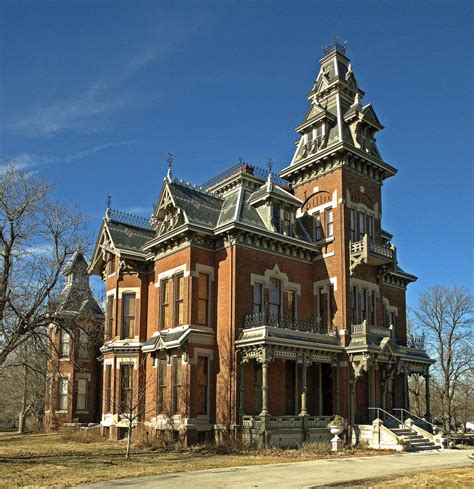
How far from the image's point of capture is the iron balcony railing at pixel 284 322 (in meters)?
27.5

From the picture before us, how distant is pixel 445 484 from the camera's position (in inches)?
561

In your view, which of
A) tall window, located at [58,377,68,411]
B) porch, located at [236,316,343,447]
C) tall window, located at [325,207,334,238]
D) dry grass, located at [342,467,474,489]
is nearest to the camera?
dry grass, located at [342,467,474,489]

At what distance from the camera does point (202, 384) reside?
90.6 ft

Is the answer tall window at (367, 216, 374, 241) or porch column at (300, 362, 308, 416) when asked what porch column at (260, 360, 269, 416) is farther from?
tall window at (367, 216, 374, 241)

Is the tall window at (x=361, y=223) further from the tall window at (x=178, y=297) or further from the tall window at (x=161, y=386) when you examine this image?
the tall window at (x=161, y=386)

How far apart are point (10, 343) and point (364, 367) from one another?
15830 millimetres

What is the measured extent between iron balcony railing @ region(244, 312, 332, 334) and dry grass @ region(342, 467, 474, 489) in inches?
454

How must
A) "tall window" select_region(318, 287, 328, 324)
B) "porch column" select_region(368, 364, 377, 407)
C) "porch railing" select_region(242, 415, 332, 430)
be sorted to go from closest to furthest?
"porch railing" select_region(242, 415, 332, 430)
"porch column" select_region(368, 364, 377, 407)
"tall window" select_region(318, 287, 328, 324)

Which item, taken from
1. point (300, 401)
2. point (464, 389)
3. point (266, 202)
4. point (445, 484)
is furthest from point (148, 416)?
point (464, 389)

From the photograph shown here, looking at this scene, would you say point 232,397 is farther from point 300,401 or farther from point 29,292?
point 29,292

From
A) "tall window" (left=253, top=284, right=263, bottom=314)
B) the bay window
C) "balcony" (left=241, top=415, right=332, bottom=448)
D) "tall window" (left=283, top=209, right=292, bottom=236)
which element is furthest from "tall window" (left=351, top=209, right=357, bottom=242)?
the bay window

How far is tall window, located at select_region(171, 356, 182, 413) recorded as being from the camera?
27.7 metres

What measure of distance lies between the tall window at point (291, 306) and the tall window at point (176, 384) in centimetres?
611

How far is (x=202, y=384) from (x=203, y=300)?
394cm
